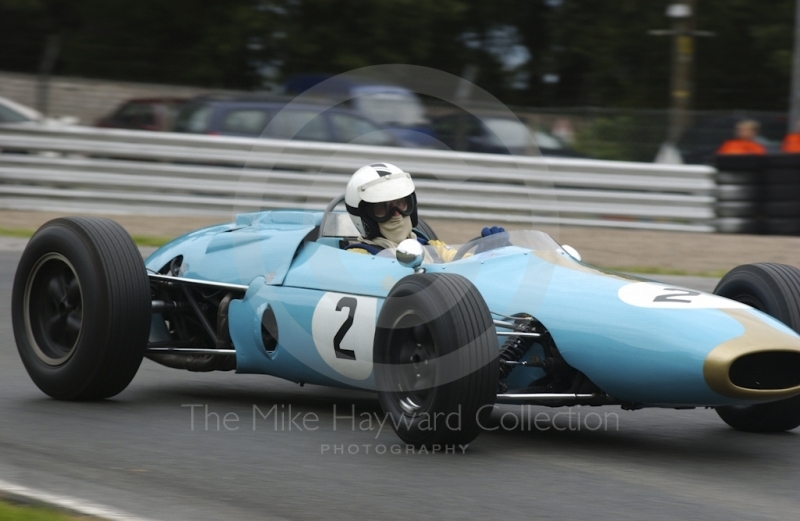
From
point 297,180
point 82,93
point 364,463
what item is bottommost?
point 364,463

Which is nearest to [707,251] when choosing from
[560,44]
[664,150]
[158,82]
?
[664,150]

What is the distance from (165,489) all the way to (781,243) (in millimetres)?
10091

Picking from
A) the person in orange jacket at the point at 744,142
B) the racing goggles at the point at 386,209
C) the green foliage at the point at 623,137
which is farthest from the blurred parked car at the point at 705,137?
the racing goggles at the point at 386,209

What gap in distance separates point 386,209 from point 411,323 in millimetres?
1195

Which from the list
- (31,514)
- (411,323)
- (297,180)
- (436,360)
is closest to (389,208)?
(411,323)

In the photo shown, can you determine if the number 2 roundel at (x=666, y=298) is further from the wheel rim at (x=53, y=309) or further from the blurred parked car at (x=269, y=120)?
the blurred parked car at (x=269, y=120)

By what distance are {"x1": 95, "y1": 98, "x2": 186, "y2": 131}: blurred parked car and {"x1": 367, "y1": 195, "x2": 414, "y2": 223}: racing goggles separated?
1087cm

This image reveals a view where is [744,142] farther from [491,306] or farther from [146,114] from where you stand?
[491,306]

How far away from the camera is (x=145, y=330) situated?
6.12 metres

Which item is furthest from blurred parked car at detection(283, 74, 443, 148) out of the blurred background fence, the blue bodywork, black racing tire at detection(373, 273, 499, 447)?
black racing tire at detection(373, 273, 499, 447)

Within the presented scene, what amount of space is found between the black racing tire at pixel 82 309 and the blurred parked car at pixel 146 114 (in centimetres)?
1041

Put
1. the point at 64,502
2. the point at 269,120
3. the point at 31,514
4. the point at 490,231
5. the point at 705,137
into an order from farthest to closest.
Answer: the point at 269,120, the point at 705,137, the point at 490,231, the point at 64,502, the point at 31,514

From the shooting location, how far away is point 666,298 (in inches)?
201

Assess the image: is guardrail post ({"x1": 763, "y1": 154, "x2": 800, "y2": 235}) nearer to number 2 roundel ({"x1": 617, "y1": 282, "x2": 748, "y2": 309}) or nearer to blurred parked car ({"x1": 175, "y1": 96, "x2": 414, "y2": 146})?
blurred parked car ({"x1": 175, "y1": 96, "x2": 414, "y2": 146})
